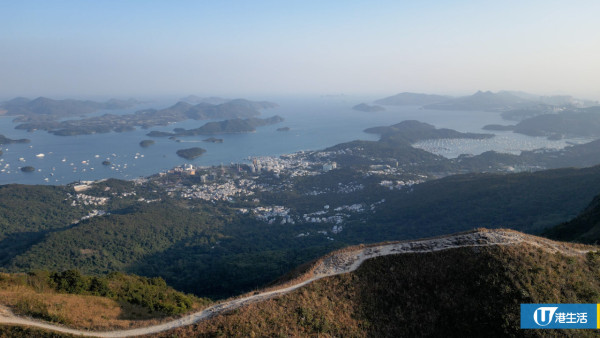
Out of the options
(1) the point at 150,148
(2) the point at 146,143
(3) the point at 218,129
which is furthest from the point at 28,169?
(3) the point at 218,129

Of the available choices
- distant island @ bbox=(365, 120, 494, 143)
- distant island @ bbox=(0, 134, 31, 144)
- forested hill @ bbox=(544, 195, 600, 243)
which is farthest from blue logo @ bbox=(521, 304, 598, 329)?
distant island @ bbox=(0, 134, 31, 144)

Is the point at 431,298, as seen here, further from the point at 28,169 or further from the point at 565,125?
the point at 565,125

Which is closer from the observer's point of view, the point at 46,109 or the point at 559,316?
the point at 559,316

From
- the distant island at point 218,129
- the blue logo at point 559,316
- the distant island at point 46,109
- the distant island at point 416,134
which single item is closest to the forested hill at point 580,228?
the blue logo at point 559,316

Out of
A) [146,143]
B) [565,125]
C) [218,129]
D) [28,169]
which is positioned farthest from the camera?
[218,129]

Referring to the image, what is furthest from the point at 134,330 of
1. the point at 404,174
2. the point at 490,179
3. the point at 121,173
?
the point at 121,173

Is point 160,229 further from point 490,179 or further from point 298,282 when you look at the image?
point 490,179

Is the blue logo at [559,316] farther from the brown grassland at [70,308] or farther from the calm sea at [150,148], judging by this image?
the calm sea at [150,148]
